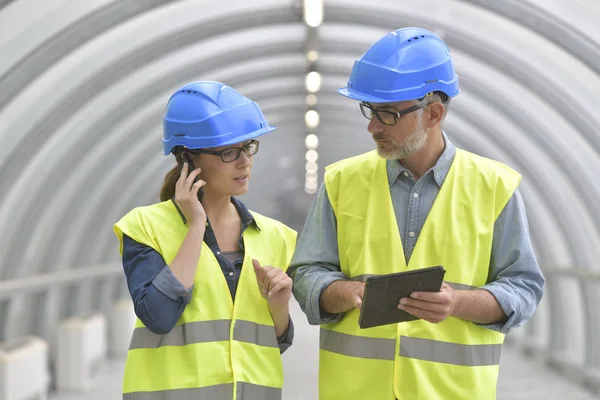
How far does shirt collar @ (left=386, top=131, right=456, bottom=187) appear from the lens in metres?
3.74

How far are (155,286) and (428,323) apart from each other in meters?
1.03

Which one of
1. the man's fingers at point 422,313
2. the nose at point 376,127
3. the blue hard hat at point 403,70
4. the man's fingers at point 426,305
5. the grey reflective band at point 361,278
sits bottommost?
the man's fingers at point 422,313

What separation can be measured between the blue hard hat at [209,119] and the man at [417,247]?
0.46m

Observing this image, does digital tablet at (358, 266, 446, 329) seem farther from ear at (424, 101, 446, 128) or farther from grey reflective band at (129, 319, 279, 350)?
ear at (424, 101, 446, 128)

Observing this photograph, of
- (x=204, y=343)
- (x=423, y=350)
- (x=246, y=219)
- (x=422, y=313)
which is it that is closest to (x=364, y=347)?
(x=423, y=350)

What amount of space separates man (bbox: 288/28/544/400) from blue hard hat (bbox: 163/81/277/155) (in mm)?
462

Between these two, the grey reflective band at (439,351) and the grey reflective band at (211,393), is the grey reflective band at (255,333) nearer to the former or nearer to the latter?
the grey reflective band at (211,393)

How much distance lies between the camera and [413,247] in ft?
12.1

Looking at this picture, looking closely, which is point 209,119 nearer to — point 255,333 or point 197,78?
point 255,333

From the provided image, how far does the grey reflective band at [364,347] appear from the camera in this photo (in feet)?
12.0

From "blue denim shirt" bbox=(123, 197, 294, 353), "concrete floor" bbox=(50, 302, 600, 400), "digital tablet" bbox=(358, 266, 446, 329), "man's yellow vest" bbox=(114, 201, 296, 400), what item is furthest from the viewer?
"concrete floor" bbox=(50, 302, 600, 400)

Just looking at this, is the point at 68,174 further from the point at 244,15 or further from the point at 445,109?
the point at 445,109

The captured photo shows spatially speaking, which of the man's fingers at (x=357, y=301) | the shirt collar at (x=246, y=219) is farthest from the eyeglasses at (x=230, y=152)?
the man's fingers at (x=357, y=301)

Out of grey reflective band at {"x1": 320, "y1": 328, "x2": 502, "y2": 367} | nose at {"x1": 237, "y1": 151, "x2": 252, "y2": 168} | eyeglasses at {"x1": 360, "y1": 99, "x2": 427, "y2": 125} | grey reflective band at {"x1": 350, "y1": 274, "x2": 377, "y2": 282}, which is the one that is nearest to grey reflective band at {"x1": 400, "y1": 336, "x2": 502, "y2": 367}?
grey reflective band at {"x1": 320, "y1": 328, "x2": 502, "y2": 367}
